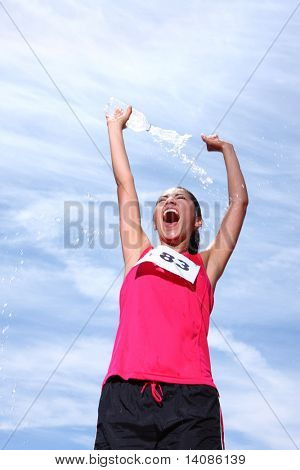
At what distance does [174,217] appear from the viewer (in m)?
5.75

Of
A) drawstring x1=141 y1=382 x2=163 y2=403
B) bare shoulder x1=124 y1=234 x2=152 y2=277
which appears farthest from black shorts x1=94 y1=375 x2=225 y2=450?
bare shoulder x1=124 y1=234 x2=152 y2=277

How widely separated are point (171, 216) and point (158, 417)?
169 centimetres

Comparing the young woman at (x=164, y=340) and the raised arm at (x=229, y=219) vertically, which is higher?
the raised arm at (x=229, y=219)

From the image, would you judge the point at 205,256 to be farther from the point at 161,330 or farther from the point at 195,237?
the point at 161,330

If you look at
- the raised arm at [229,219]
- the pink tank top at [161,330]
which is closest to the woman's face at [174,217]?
the raised arm at [229,219]

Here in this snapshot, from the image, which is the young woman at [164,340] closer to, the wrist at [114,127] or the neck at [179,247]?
the neck at [179,247]

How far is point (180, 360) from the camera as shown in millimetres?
4832

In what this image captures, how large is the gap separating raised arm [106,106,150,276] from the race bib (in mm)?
236

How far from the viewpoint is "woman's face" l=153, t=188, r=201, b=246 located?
18.7ft

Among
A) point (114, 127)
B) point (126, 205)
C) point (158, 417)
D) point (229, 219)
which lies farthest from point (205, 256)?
point (158, 417)

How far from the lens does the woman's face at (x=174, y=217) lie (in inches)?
224
